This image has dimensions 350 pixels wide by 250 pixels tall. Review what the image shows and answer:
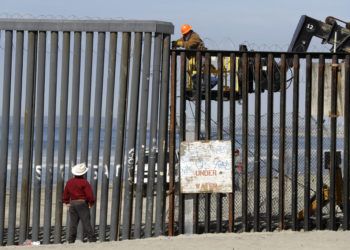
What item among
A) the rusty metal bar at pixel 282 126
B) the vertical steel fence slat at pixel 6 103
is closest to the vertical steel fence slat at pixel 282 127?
the rusty metal bar at pixel 282 126

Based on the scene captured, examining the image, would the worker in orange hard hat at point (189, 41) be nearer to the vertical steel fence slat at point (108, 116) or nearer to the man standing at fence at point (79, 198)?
the vertical steel fence slat at point (108, 116)

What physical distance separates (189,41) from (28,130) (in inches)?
114

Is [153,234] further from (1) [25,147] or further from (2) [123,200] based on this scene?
(1) [25,147]

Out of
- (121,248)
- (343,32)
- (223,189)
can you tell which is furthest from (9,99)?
(343,32)

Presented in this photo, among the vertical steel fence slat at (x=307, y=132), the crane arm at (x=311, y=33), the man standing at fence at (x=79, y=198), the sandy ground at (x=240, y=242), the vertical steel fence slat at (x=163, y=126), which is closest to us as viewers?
the sandy ground at (x=240, y=242)

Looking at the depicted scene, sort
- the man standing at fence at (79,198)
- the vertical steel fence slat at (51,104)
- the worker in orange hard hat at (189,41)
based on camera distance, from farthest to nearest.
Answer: the worker in orange hard hat at (189,41) → the vertical steel fence slat at (51,104) → the man standing at fence at (79,198)

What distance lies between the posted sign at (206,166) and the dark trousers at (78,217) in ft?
4.92

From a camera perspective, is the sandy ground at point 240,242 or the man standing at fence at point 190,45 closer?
the sandy ground at point 240,242

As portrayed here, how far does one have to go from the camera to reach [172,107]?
429 inches

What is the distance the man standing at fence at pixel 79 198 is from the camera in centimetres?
1046

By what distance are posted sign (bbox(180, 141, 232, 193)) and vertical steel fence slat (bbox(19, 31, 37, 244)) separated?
2229 millimetres

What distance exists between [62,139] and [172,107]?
1.67 metres

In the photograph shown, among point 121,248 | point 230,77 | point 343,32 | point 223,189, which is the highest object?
point 343,32

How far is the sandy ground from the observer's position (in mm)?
9984
